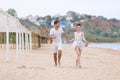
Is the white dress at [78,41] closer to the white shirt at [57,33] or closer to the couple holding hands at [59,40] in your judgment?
the couple holding hands at [59,40]

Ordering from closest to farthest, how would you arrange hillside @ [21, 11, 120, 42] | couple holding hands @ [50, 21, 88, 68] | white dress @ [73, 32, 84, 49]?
1. couple holding hands @ [50, 21, 88, 68]
2. white dress @ [73, 32, 84, 49]
3. hillside @ [21, 11, 120, 42]

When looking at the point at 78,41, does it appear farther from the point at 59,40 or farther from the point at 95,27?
the point at 95,27

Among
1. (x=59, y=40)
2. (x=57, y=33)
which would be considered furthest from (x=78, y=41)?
(x=57, y=33)

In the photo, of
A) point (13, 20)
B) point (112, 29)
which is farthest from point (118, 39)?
point (13, 20)

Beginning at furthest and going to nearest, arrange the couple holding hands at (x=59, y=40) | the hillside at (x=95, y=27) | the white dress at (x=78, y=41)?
the hillside at (x=95, y=27) → the white dress at (x=78, y=41) → the couple holding hands at (x=59, y=40)

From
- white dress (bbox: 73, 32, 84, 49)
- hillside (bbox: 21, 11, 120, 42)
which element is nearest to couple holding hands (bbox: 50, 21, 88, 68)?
white dress (bbox: 73, 32, 84, 49)

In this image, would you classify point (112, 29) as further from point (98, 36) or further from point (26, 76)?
point (26, 76)

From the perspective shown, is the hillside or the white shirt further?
the hillside

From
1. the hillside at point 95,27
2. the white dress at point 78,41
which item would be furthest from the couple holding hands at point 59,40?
the hillside at point 95,27

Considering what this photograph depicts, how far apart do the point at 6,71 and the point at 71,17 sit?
16419 centimetres

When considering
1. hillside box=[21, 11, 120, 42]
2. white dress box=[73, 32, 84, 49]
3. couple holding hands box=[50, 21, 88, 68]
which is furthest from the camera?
hillside box=[21, 11, 120, 42]

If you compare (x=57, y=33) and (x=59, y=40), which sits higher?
(x=57, y=33)

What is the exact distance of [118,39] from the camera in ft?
449

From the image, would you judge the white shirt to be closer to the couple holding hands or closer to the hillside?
the couple holding hands
